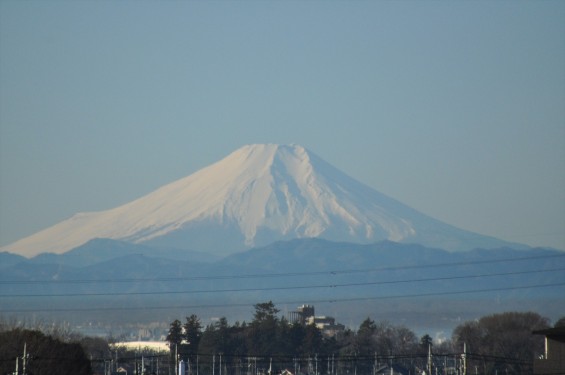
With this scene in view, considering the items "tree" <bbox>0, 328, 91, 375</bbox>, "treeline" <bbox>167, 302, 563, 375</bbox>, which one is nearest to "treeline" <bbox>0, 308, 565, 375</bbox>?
"treeline" <bbox>167, 302, 563, 375</bbox>

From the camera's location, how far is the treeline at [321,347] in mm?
104000

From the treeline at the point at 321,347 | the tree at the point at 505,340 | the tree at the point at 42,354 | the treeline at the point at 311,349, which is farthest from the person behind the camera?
the treeline at the point at 321,347

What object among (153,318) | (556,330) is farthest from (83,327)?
(556,330)

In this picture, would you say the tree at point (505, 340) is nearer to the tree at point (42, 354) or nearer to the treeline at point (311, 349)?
the treeline at point (311, 349)

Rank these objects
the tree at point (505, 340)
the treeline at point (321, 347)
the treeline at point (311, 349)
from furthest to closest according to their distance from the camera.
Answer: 1. the treeline at point (321, 347)
2. the treeline at point (311, 349)
3. the tree at point (505, 340)

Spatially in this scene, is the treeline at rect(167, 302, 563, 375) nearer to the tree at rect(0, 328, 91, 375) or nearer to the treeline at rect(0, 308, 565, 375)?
the treeline at rect(0, 308, 565, 375)

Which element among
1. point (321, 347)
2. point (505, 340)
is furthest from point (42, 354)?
point (321, 347)

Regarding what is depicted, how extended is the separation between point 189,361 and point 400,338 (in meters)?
25.8

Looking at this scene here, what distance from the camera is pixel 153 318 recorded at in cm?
17675

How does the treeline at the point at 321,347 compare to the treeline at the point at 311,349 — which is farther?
the treeline at the point at 321,347

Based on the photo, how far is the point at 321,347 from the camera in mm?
111250

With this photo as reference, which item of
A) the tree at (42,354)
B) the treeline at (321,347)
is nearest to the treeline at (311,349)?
the treeline at (321,347)

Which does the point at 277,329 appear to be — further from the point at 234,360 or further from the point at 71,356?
the point at 71,356

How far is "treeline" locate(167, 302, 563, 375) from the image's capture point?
341 ft
